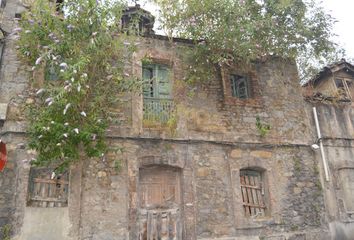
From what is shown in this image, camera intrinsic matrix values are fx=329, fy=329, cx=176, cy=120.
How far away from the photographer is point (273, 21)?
983 centimetres

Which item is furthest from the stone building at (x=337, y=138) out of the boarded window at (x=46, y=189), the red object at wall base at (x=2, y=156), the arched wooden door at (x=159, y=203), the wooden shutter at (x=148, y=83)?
the red object at wall base at (x=2, y=156)

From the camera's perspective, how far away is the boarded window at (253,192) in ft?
30.2

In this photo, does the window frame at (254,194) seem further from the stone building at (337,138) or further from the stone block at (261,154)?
the stone building at (337,138)

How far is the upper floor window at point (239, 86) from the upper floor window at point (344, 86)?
3.64 m

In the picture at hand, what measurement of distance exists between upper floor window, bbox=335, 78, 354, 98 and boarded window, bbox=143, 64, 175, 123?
20.9 feet

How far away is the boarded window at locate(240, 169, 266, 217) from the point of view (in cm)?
921

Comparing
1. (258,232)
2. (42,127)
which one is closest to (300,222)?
(258,232)

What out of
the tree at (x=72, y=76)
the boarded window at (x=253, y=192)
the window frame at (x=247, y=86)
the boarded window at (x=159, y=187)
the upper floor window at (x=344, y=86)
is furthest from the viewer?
the upper floor window at (x=344, y=86)

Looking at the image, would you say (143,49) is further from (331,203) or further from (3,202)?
(331,203)

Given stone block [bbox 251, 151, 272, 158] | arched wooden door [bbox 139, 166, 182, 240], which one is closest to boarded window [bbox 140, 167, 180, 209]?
arched wooden door [bbox 139, 166, 182, 240]

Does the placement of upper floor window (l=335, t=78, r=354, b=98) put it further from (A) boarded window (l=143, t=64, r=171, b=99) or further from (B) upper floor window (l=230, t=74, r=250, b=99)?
(A) boarded window (l=143, t=64, r=171, b=99)

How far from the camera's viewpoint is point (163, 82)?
9625 mm

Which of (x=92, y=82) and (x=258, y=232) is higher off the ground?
(x=92, y=82)

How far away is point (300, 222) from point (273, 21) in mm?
5922
